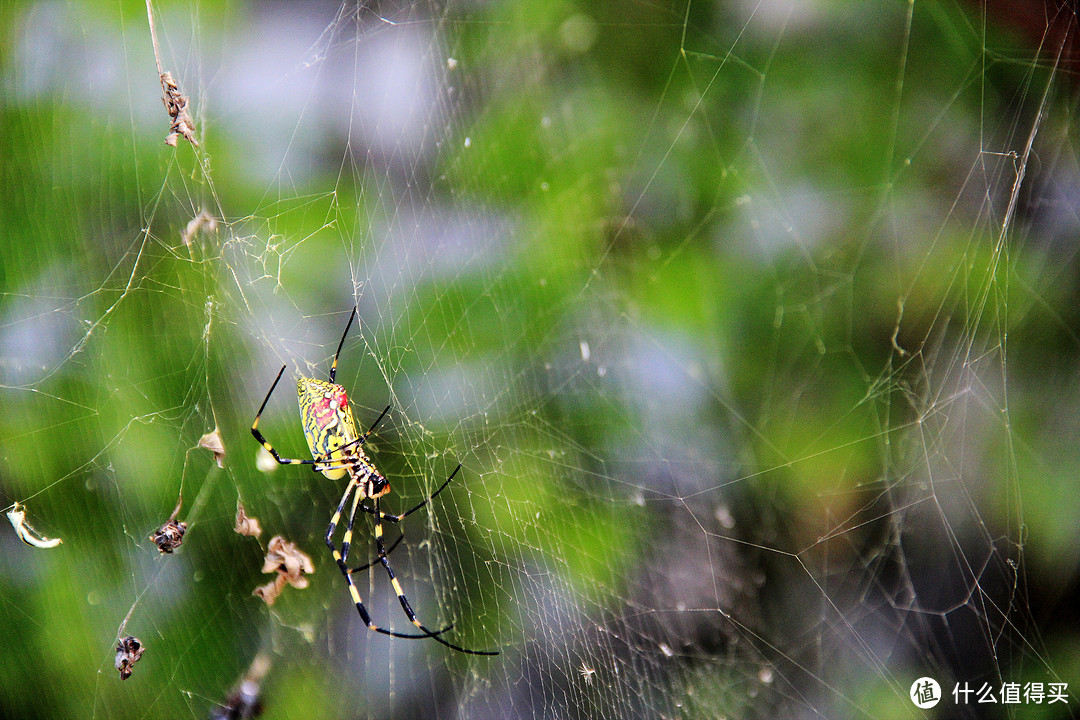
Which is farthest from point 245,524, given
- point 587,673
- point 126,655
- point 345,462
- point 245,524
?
point 587,673

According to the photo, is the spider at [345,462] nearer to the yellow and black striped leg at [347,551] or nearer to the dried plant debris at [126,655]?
the yellow and black striped leg at [347,551]

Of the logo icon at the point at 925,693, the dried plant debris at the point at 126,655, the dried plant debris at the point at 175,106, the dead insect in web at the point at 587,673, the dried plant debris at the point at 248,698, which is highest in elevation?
the dried plant debris at the point at 175,106

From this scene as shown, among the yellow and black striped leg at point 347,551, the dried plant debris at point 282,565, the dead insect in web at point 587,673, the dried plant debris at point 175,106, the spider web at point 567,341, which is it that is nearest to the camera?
the spider web at point 567,341

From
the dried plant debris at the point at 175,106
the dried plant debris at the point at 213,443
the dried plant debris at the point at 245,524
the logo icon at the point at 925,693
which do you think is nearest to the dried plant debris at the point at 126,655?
the dried plant debris at the point at 245,524

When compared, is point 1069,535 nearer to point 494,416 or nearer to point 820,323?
point 820,323

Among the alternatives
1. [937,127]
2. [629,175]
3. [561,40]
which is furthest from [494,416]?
[937,127]

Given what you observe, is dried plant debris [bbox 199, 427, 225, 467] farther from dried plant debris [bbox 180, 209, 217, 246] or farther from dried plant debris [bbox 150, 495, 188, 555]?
dried plant debris [bbox 150, 495, 188, 555]
